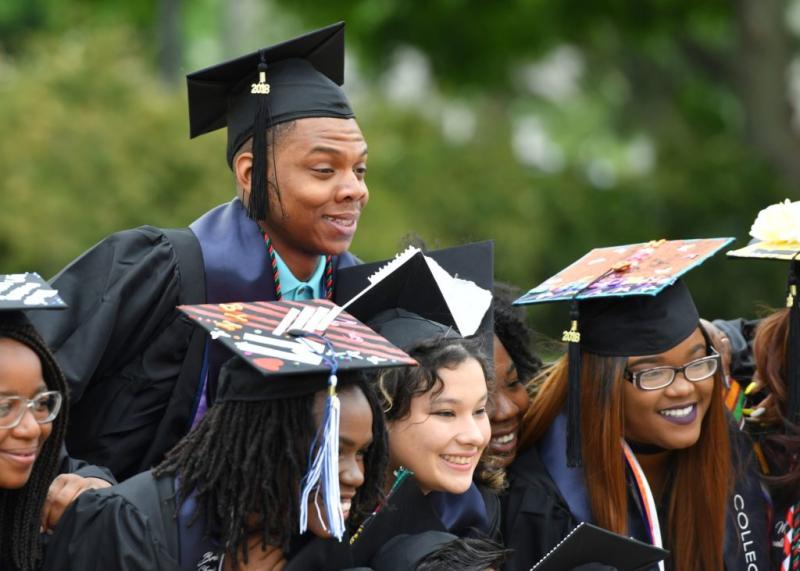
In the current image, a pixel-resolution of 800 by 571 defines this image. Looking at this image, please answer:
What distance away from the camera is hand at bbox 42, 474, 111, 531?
3531mm

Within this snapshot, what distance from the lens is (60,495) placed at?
11.7ft

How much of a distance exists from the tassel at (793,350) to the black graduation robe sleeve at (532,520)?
806 millimetres

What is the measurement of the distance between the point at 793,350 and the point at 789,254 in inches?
11.7


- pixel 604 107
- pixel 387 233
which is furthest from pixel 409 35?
pixel 604 107

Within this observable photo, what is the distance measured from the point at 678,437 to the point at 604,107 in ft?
71.5

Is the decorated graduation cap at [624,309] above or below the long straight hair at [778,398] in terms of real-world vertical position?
above

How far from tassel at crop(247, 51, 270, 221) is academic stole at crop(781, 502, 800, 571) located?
1.86 m

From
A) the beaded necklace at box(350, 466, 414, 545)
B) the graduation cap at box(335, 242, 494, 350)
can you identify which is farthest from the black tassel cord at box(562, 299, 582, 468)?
the beaded necklace at box(350, 466, 414, 545)

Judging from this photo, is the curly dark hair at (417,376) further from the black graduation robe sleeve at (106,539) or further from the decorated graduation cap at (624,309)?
the black graduation robe sleeve at (106,539)

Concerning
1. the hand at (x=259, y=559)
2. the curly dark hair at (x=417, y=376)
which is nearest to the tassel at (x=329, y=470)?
the hand at (x=259, y=559)

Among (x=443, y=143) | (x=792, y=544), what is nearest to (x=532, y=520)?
(x=792, y=544)

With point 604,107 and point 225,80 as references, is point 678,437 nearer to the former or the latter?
point 225,80

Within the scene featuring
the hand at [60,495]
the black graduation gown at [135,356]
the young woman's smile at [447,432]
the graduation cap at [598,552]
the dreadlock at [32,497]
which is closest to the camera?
the dreadlock at [32,497]

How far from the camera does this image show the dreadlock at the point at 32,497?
11.0 ft
